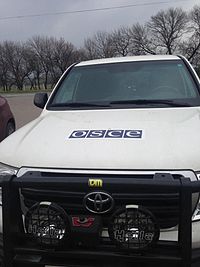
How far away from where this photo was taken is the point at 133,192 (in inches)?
97.7

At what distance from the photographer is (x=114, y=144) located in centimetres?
288

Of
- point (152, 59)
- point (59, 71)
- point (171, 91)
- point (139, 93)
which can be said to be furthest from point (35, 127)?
point (59, 71)

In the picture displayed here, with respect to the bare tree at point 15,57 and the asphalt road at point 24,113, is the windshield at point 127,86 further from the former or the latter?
the bare tree at point 15,57

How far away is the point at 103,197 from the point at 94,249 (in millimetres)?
341

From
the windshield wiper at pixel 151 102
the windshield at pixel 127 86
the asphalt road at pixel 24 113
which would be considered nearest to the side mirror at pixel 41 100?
the windshield at pixel 127 86

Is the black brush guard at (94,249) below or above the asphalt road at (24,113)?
above

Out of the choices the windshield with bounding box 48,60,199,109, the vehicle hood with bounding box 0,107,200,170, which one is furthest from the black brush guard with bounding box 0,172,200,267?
the windshield with bounding box 48,60,199,109

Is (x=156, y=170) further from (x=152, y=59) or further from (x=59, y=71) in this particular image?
(x=59, y=71)

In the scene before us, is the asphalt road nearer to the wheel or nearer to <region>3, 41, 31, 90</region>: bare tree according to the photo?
the wheel

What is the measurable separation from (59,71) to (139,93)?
Result: 8370 cm

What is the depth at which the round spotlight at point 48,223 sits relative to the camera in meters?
2.49

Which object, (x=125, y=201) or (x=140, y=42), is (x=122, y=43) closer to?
(x=140, y=42)

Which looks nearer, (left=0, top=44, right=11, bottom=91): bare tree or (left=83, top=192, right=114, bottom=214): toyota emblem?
(left=83, top=192, right=114, bottom=214): toyota emblem

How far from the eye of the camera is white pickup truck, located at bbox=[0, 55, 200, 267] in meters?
2.42
